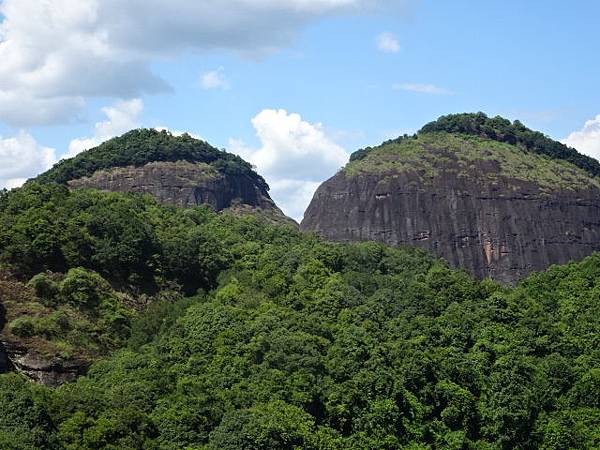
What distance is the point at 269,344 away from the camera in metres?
53.6

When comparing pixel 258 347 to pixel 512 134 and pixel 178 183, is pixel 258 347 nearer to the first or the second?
pixel 178 183

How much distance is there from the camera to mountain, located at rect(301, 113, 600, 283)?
109 m

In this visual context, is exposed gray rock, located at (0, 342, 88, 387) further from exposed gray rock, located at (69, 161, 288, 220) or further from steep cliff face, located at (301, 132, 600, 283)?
steep cliff face, located at (301, 132, 600, 283)

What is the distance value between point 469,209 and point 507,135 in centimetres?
1533

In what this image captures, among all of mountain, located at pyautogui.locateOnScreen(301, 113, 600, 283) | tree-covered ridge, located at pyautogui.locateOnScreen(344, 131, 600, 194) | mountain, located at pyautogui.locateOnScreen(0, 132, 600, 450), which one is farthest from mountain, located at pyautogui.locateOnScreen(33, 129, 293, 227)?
mountain, located at pyautogui.locateOnScreen(0, 132, 600, 450)

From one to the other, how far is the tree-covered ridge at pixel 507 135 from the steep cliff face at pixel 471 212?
7096mm

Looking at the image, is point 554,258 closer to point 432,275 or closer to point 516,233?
point 516,233

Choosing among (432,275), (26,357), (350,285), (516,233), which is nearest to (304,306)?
(350,285)

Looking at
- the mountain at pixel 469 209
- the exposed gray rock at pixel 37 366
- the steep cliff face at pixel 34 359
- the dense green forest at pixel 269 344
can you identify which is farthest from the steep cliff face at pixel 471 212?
the exposed gray rock at pixel 37 366

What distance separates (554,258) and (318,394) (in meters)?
64.2

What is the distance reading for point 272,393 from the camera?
4975 cm

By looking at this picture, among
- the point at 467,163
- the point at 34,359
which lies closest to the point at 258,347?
the point at 34,359

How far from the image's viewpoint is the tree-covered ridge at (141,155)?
336 feet

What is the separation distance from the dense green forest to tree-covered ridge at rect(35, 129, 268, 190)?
103ft
